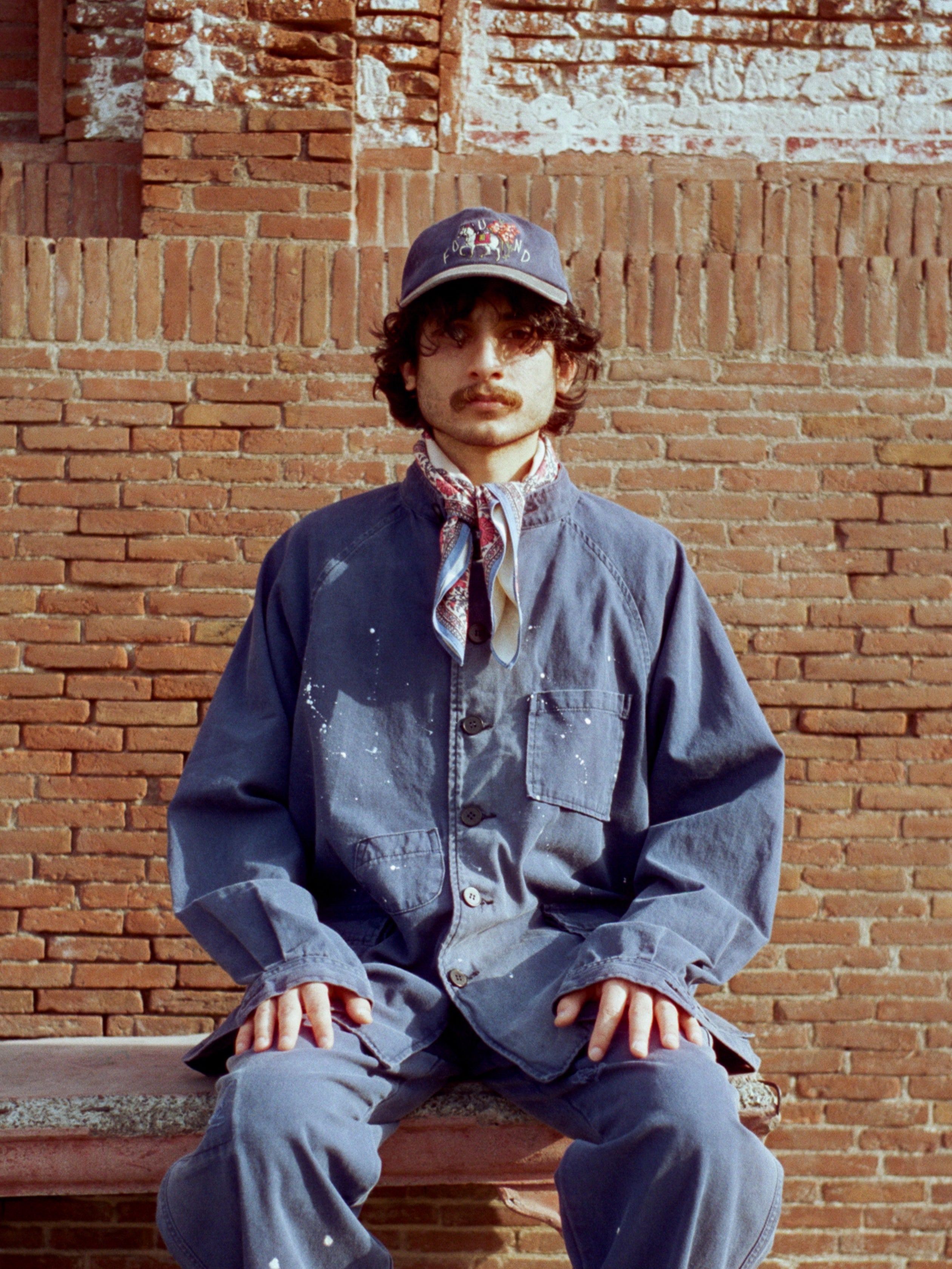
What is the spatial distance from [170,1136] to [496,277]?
1.60 m

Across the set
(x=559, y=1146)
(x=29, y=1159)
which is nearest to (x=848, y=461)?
(x=559, y=1146)

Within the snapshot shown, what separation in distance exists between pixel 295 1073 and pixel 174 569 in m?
1.75

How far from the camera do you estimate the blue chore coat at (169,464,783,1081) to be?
2.08 metres

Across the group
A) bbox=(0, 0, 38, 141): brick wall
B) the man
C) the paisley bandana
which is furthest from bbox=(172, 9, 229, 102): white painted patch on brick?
the paisley bandana

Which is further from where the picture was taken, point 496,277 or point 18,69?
point 18,69

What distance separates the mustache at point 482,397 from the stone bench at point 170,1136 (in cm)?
117

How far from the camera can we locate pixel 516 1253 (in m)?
3.35

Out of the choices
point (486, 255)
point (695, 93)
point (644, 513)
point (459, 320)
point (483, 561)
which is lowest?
point (483, 561)

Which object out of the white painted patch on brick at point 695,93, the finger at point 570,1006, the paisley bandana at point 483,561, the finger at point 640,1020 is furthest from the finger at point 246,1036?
the white painted patch on brick at point 695,93

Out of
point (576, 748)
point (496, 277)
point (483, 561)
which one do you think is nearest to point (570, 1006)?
point (576, 748)

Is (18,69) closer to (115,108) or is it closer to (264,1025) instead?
(115,108)

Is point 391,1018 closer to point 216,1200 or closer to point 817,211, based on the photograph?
point 216,1200

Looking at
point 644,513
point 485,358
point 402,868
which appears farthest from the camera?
point 644,513

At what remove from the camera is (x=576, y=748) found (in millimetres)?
2219
